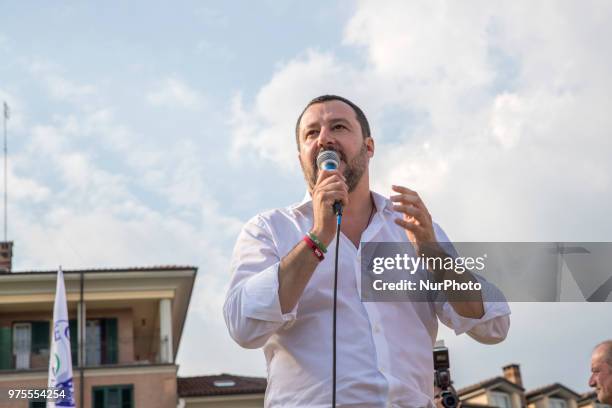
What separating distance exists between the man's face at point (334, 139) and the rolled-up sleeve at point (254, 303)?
0.44m

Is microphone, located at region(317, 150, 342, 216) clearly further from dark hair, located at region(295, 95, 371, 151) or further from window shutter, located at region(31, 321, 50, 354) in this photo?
window shutter, located at region(31, 321, 50, 354)

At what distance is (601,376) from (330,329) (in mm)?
6720

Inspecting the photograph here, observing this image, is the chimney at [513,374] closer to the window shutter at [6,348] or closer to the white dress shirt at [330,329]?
the window shutter at [6,348]

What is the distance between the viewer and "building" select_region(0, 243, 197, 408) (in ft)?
108

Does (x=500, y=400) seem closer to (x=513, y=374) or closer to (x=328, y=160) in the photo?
(x=513, y=374)

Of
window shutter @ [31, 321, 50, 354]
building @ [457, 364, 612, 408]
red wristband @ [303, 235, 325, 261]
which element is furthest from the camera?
building @ [457, 364, 612, 408]

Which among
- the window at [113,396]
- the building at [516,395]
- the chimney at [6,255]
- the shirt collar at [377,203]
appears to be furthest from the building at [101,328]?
the shirt collar at [377,203]

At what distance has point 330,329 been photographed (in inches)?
129

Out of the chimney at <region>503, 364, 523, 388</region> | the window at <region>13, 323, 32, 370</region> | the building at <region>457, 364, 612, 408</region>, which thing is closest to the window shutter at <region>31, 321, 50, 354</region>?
the window at <region>13, 323, 32, 370</region>

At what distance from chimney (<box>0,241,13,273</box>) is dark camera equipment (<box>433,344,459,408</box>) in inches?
1401

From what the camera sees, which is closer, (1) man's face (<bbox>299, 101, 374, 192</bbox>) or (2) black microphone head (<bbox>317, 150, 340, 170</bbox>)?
(2) black microphone head (<bbox>317, 150, 340, 170</bbox>)

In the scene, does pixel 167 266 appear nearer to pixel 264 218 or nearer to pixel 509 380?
pixel 509 380

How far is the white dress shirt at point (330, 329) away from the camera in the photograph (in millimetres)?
3170

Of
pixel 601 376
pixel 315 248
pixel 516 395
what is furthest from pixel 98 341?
pixel 315 248
